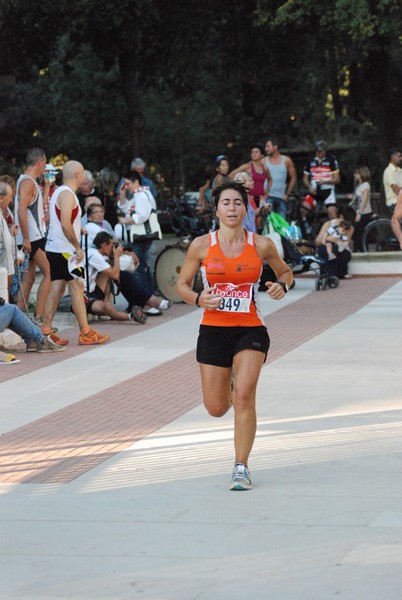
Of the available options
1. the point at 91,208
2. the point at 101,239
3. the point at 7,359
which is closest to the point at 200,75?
the point at 91,208

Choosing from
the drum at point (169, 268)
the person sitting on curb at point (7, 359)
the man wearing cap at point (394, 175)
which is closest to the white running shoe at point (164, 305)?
the drum at point (169, 268)

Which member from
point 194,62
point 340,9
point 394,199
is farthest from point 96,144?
point 394,199

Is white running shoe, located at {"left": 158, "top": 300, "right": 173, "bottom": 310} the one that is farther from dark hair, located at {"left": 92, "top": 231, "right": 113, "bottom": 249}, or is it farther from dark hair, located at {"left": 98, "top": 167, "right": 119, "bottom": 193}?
dark hair, located at {"left": 98, "top": 167, "right": 119, "bottom": 193}

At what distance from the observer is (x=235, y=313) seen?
7.64m

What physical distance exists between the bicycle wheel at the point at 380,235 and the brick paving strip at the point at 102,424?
8140 mm

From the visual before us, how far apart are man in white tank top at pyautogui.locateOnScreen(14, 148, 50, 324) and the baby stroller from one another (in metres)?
4.33

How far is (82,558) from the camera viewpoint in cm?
623

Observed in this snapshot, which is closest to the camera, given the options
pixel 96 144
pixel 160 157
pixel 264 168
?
pixel 264 168

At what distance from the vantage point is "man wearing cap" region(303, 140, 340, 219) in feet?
72.9

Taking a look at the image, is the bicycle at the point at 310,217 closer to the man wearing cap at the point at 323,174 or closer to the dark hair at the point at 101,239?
the man wearing cap at the point at 323,174

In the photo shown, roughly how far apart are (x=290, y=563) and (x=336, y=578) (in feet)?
0.98

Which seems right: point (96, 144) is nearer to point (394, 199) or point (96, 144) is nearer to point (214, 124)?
point (214, 124)

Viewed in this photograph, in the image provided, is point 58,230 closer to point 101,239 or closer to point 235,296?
point 101,239

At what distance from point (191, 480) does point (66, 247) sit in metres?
6.12
